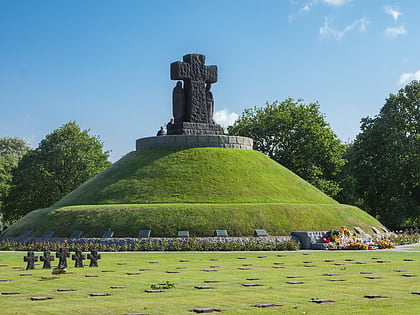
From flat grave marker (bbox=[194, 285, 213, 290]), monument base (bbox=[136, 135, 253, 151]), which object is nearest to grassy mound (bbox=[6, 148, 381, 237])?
monument base (bbox=[136, 135, 253, 151])

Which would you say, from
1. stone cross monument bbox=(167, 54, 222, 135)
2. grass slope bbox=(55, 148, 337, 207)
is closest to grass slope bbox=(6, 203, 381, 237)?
grass slope bbox=(55, 148, 337, 207)

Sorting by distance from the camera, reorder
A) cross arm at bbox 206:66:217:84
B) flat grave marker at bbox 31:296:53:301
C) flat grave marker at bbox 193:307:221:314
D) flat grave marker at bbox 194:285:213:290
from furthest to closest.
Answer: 1. cross arm at bbox 206:66:217:84
2. flat grave marker at bbox 194:285:213:290
3. flat grave marker at bbox 31:296:53:301
4. flat grave marker at bbox 193:307:221:314

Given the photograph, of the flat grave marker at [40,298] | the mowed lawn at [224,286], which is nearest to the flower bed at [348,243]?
the mowed lawn at [224,286]

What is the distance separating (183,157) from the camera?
48.1 m

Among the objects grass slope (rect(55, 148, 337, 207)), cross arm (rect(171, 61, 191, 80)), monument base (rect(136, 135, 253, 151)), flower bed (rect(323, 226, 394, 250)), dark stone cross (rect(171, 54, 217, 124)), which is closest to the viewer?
flower bed (rect(323, 226, 394, 250))

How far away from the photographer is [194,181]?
4459 cm

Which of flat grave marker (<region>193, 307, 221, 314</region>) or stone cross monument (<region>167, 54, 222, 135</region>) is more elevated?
stone cross monument (<region>167, 54, 222, 135</region>)

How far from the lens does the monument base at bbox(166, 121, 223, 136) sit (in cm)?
5014

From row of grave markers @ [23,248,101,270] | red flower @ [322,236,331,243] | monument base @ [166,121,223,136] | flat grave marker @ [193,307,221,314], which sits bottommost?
flat grave marker @ [193,307,221,314]

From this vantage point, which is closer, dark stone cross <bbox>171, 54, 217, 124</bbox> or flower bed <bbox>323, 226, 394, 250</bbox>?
flower bed <bbox>323, 226, 394, 250</bbox>

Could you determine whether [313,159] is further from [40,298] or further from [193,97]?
[40,298]

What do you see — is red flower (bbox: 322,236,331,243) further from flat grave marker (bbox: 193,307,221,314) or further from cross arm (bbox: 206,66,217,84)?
flat grave marker (bbox: 193,307,221,314)

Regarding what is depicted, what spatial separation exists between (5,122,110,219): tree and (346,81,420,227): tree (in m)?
33.5

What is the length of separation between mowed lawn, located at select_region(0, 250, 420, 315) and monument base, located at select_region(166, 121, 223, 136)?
23.7m
